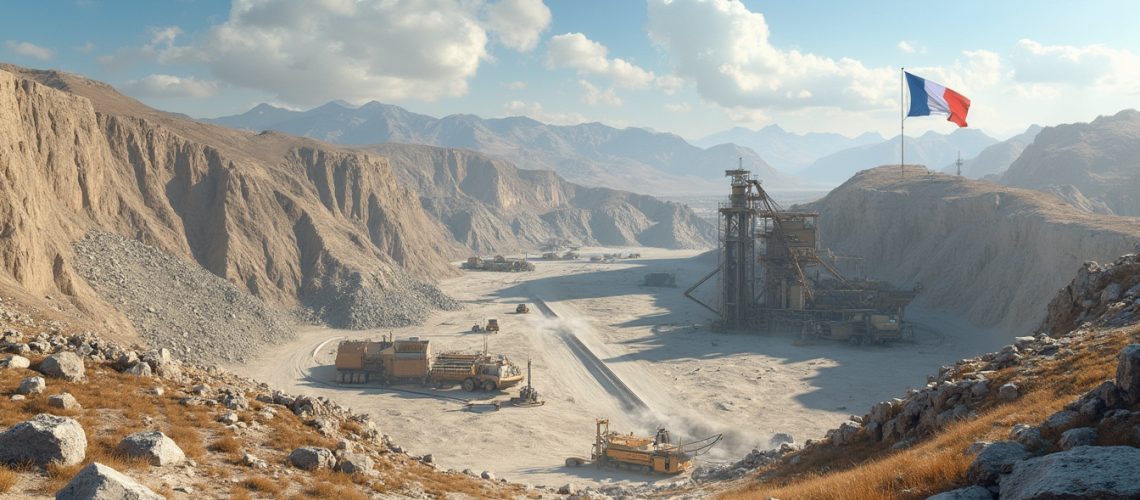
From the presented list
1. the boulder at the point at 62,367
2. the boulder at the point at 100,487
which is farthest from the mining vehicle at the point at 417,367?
the boulder at the point at 100,487

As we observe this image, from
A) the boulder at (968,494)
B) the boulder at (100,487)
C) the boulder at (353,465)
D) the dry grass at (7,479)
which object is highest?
the boulder at (100,487)

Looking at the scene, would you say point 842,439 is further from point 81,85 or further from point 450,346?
point 81,85

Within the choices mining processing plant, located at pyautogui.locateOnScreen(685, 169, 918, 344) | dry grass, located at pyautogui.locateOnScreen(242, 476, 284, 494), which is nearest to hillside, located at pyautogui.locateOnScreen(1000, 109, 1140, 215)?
mining processing plant, located at pyautogui.locateOnScreen(685, 169, 918, 344)

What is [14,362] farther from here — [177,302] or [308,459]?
[177,302]

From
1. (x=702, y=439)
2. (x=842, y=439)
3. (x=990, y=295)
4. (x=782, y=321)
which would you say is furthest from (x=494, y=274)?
(x=842, y=439)

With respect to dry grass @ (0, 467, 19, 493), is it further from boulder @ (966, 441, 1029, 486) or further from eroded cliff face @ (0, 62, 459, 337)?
eroded cliff face @ (0, 62, 459, 337)

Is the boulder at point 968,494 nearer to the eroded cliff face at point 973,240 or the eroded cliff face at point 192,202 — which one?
the eroded cliff face at point 192,202
